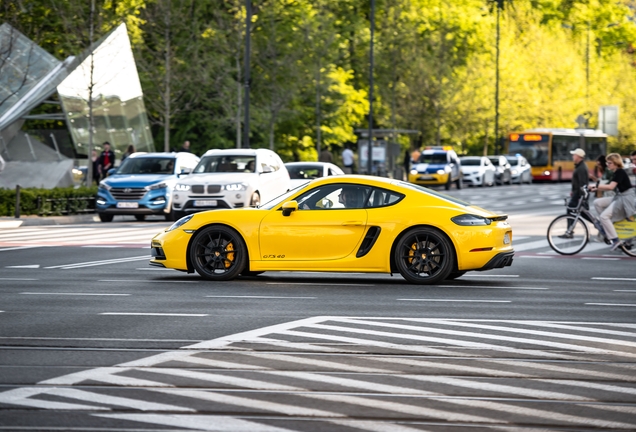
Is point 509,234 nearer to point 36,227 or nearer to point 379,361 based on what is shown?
point 379,361

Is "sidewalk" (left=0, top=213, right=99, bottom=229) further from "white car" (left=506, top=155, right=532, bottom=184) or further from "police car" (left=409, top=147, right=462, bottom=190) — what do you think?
"white car" (left=506, top=155, right=532, bottom=184)

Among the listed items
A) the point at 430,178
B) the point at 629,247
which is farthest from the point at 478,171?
the point at 629,247

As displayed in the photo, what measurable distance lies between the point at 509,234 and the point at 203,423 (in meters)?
9.33

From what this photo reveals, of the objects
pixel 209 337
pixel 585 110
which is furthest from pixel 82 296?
pixel 585 110

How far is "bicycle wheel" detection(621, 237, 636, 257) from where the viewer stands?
21.1m

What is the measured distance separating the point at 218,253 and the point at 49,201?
18.2m

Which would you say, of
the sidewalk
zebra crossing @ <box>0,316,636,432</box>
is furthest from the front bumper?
zebra crossing @ <box>0,316,636,432</box>

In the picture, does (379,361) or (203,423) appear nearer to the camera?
(203,423)

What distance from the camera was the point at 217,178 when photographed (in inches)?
1167

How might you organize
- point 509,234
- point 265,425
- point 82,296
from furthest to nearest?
point 509,234 → point 82,296 → point 265,425

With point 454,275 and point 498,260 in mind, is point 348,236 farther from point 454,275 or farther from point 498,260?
point 498,260

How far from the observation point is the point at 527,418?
22.9 ft

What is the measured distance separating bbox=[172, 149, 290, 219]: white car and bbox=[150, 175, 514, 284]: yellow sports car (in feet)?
43.3

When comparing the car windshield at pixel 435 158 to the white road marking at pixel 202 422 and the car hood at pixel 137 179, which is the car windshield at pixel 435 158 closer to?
the car hood at pixel 137 179
